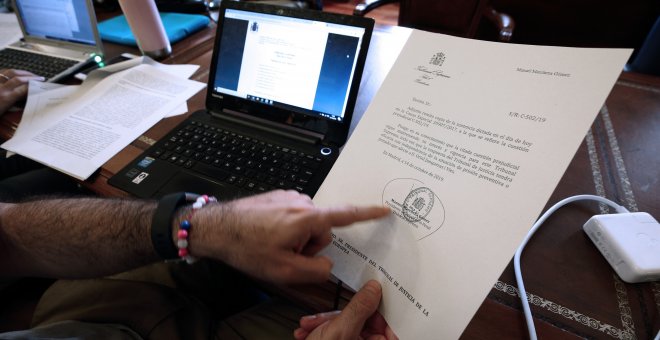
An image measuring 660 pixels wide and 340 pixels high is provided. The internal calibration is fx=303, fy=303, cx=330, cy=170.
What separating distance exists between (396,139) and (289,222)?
0.57 ft

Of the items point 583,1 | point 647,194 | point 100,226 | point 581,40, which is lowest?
point 100,226

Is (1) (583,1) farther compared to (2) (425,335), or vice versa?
(1) (583,1)

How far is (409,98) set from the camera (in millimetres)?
408

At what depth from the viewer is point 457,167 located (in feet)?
1.13

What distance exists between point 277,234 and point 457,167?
222 millimetres

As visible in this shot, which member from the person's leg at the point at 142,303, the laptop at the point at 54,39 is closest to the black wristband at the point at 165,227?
the person's leg at the point at 142,303

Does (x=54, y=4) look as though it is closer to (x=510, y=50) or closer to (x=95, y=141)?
(x=95, y=141)

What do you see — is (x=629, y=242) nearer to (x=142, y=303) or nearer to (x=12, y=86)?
(x=142, y=303)

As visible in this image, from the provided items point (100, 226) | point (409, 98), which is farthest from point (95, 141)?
point (409, 98)

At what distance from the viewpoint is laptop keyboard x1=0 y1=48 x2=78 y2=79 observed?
0.87 m

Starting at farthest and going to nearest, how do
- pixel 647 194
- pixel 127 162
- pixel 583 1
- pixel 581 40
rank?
pixel 581 40 → pixel 583 1 → pixel 127 162 → pixel 647 194

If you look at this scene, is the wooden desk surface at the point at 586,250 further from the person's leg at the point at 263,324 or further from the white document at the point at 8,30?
the white document at the point at 8,30

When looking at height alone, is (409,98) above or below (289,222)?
above

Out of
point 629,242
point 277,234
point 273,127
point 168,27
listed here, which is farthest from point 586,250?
point 168,27
